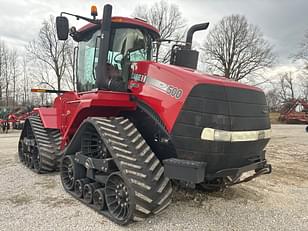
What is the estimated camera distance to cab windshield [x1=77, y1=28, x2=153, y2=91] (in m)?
4.46

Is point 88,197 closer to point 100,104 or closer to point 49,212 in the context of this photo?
point 49,212

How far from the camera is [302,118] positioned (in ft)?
102

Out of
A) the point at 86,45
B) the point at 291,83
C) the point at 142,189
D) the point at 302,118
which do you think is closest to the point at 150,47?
the point at 86,45

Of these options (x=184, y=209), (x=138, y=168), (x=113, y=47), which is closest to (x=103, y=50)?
(x=113, y=47)

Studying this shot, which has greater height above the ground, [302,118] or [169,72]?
[169,72]

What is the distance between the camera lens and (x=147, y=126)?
4211mm

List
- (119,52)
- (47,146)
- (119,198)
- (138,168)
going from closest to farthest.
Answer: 1. (138,168)
2. (119,198)
3. (119,52)
4. (47,146)

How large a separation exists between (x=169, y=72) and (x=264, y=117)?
1538 millimetres

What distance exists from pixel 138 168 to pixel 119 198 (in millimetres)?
526

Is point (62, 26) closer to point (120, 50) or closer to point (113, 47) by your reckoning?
point (113, 47)

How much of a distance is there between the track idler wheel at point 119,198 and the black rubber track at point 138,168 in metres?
0.06

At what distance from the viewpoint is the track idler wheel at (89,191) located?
14.0 feet

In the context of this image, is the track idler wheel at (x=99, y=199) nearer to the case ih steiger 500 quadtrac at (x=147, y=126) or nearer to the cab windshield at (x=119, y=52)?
the case ih steiger 500 quadtrac at (x=147, y=126)

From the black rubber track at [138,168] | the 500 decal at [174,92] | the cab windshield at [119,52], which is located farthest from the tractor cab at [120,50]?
the 500 decal at [174,92]
